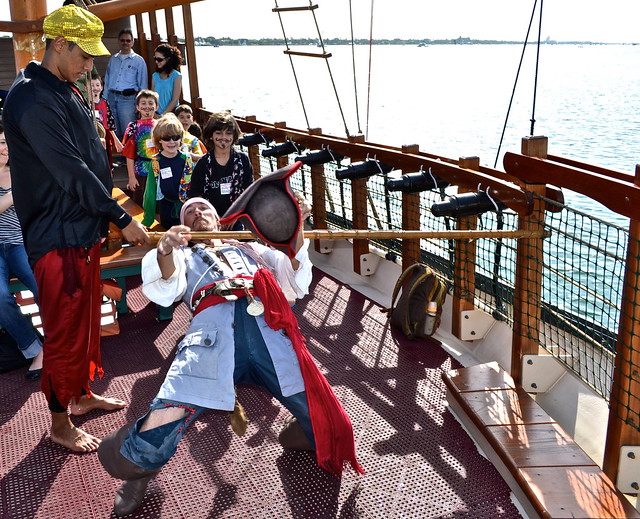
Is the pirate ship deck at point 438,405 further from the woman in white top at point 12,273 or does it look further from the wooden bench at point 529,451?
the woman in white top at point 12,273

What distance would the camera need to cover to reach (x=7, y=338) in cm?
379

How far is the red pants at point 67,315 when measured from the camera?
2738mm

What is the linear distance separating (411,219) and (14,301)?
2.18 m

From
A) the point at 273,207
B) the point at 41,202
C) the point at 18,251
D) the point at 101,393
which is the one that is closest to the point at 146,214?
the point at 18,251

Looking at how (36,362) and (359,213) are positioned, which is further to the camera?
(359,213)

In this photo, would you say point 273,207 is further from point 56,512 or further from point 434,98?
point 434,98

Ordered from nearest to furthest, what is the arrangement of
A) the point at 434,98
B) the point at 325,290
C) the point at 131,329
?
the point at 131,329 < the point at 325,290 < the point at 434,98

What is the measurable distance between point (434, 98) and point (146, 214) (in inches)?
1353

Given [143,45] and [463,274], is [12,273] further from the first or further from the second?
[143,45]

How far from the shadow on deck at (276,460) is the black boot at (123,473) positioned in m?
0.06

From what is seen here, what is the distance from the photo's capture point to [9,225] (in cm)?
365

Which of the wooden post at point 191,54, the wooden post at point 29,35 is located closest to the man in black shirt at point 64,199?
the wooden post at point 29,35

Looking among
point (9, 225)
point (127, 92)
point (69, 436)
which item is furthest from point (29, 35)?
point (127, 92)

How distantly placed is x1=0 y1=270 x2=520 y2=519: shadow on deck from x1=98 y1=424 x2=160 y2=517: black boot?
6 cm
